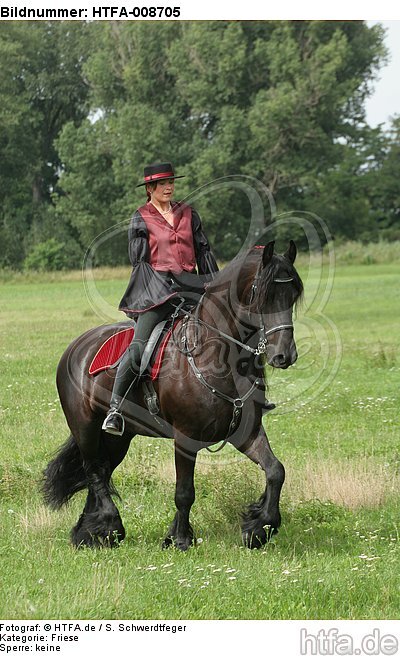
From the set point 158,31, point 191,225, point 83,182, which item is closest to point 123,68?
point 158,31

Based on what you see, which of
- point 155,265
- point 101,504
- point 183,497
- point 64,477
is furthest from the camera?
point 64,477

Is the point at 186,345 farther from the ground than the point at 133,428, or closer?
farther from the ground

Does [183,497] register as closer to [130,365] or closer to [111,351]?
[130,365]

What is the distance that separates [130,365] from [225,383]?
0.94 meters

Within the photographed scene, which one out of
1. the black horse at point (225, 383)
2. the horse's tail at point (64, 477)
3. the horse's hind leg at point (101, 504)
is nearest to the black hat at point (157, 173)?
the black horse at point (225, 383)

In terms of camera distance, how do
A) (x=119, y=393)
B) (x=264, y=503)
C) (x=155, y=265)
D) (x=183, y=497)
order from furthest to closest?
(x=119, y=393) < (x=155, y=265) < (x=183, y=497) < (x=264, y=503)

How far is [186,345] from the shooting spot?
8.11 meters

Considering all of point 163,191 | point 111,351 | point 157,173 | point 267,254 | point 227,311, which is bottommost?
point 111,351

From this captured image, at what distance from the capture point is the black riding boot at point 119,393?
838 cm

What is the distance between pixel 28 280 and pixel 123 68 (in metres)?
18.1

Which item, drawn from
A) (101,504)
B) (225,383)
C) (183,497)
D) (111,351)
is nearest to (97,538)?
(101,504)

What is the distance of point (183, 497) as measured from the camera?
8.16 m

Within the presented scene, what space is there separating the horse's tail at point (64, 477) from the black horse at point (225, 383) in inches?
17.7
